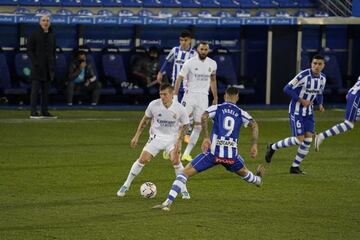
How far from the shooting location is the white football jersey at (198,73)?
18.9 meters

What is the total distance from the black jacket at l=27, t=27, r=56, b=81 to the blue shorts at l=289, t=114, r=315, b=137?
318 inches

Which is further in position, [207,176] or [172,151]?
[207,176]

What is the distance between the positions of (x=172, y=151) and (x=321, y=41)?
17.6 m

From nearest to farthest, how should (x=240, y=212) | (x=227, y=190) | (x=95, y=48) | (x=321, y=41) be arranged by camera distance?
(x=240, y=212) < (x=227, y=190) < (x=95, y=48) < (x=321, y=41)

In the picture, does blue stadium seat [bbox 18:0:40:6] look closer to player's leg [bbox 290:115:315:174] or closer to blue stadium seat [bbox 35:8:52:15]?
blue stadium seat [bbox 35:8:52:15]

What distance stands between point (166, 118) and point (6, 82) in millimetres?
13187

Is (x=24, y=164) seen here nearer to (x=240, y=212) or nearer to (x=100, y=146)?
(x=100, y=146)

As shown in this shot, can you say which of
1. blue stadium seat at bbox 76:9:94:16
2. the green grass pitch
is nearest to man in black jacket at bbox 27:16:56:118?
the green grass pitch

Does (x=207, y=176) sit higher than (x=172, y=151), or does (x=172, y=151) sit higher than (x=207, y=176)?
(x=172, y=151)

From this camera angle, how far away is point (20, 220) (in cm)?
1280

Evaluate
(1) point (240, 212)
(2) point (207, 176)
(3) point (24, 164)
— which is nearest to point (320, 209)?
(1) point (240, 212)

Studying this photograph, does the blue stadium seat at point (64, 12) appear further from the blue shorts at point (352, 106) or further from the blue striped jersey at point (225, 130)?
the blue striped jersey at point (225, 130)

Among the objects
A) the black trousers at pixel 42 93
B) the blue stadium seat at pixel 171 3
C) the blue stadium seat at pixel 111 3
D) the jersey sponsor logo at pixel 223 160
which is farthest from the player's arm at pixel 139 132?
the blue stadium seat at pixel 171 3

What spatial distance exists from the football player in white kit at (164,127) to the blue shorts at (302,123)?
351 cm
